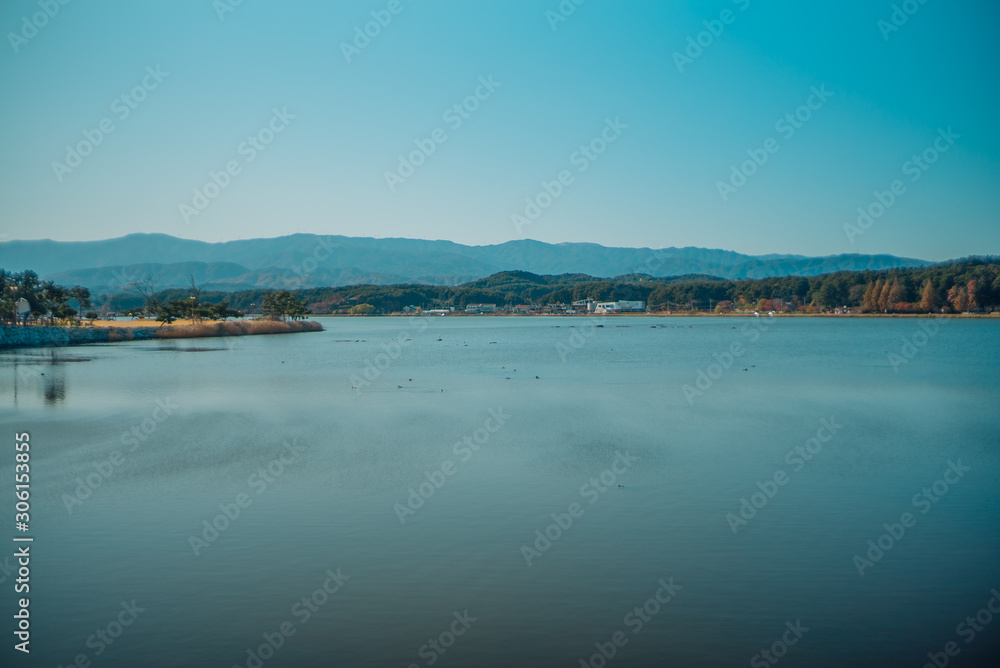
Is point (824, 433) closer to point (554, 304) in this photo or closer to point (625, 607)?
point (625, 607)

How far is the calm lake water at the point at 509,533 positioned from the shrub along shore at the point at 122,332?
32.8 m

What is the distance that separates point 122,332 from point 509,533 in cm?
5903

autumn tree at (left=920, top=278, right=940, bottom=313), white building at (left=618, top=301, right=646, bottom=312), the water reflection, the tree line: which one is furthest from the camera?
white building at (left=618, top=301, right=646, bottom=312)

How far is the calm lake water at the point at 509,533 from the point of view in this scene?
6.01 metres

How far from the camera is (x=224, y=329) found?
66562 mm

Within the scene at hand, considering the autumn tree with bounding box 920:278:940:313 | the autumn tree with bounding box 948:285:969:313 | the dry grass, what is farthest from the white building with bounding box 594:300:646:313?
the dry grass

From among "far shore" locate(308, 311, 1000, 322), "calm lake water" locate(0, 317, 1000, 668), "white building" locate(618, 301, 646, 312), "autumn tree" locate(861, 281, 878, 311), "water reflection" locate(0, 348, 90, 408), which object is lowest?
"water reflection" locate(0, 348, 90, 408)

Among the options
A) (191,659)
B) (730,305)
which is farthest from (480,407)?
(730,305)

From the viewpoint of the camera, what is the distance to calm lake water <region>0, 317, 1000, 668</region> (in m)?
6.01

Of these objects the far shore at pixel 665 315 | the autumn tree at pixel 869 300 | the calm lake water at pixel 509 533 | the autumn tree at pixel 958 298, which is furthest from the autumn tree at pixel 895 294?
the calm lake water at pixel 509 533

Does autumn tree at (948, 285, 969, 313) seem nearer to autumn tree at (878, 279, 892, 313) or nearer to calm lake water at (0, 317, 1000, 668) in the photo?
autumn tree at (878, 279, 892, 313)

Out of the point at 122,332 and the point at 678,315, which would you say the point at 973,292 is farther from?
the point at 122,332

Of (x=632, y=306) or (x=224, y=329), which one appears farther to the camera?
(x=632, y=306)

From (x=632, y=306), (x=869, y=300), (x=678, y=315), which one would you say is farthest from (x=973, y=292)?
(x=632, y=306)
